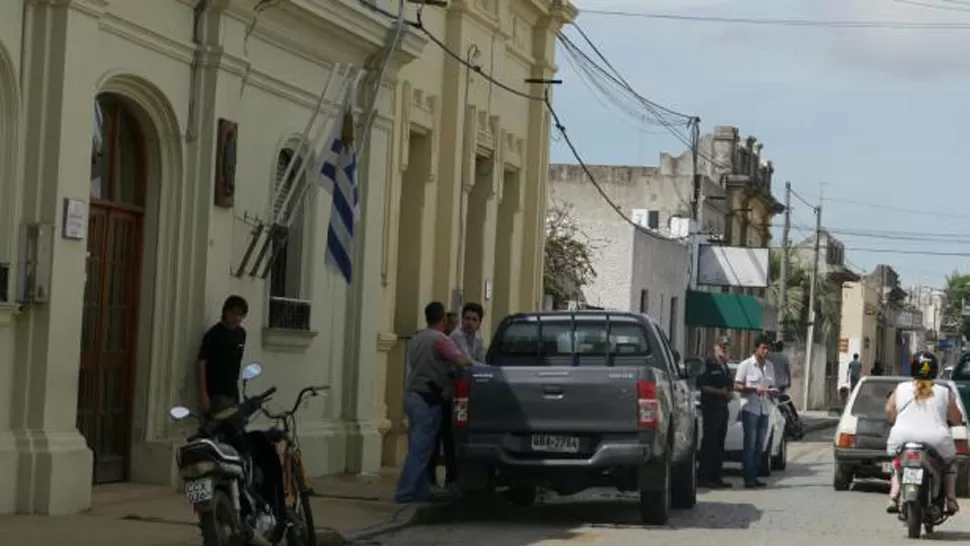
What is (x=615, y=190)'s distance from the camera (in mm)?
54094

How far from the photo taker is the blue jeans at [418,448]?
60.3ft

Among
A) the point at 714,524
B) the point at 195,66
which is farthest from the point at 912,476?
the point at 195,66

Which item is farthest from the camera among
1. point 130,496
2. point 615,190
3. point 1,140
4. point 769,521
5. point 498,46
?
point 615,190

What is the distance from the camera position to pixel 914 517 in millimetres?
17484

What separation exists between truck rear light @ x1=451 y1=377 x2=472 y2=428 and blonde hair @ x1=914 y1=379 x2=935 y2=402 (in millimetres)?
4009

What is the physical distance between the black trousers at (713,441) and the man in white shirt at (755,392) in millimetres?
443

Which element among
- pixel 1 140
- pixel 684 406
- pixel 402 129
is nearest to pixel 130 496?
pixel 1 140

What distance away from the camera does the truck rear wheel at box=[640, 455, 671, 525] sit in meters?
17.7

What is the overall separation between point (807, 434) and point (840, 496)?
21.5 metres

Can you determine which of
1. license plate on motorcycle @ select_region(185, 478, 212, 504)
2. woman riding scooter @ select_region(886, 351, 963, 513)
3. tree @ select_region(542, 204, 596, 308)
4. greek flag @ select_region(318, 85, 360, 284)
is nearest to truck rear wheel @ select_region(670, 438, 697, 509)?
woman riding scooter @ select_region(886, 351, 963, 513)

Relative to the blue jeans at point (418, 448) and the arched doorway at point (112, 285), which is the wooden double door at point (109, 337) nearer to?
the arched doorway at point (112, 285)

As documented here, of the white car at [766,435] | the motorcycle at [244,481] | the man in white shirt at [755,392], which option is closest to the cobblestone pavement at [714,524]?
the man in white shirt at [755,392]

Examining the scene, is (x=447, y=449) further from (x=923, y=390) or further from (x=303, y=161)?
(x=923, y=390)

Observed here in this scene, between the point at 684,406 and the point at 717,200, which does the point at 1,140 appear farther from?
the point at 717,200
